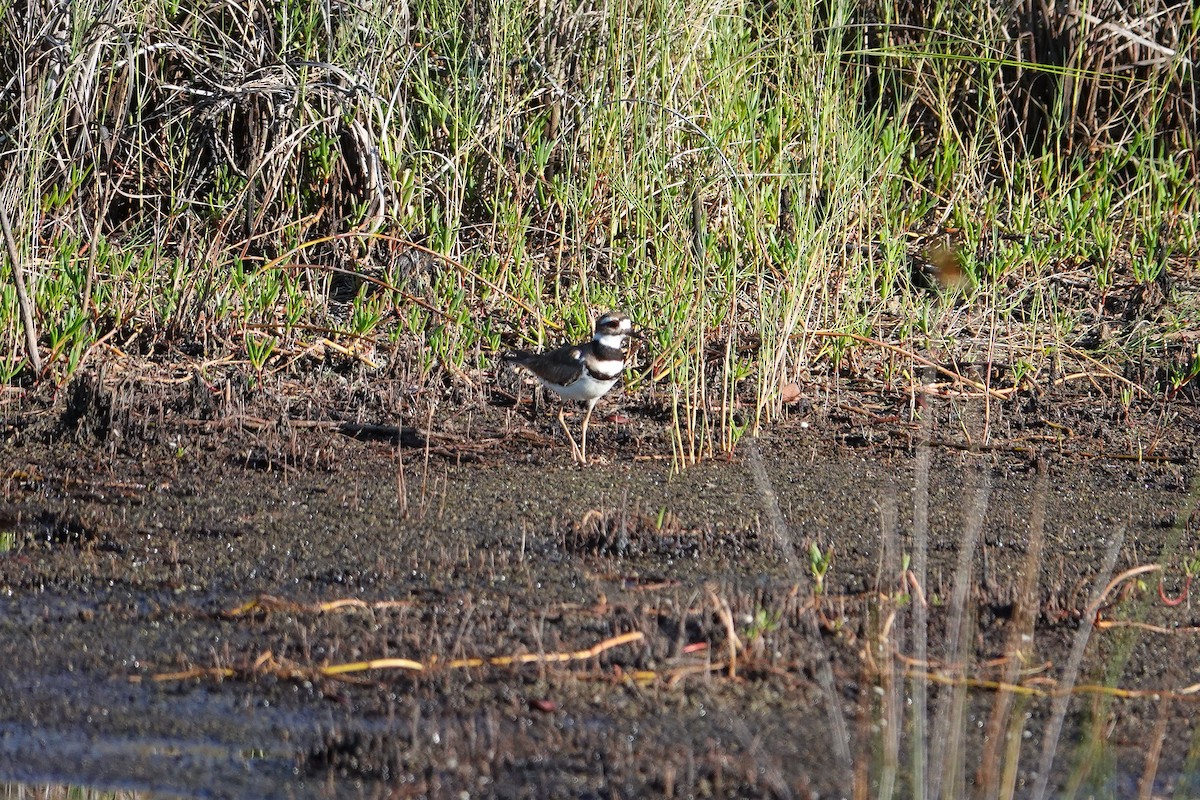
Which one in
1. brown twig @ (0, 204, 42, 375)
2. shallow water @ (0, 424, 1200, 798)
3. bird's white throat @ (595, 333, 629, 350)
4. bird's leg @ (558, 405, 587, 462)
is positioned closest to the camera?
shallow water @ (0, 424, 1200, 798)

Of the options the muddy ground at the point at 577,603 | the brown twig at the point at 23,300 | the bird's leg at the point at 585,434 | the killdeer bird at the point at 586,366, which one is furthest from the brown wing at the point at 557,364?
the brown twig at the point at 23,300

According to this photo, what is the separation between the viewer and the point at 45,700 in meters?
3.49

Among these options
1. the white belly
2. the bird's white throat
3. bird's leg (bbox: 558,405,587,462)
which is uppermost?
the bird's white throat

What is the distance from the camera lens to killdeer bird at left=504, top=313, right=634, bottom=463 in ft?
18.6

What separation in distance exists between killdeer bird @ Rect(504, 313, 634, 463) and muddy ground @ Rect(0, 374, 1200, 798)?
0.71 feet

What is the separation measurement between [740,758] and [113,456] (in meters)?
3.08

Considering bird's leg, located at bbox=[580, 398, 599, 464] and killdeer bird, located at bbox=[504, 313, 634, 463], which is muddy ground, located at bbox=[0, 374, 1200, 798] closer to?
bird's leg, located at bbox=[580, 398, 599, 464]

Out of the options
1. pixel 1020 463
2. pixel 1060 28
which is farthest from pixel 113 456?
pixel 1060 28

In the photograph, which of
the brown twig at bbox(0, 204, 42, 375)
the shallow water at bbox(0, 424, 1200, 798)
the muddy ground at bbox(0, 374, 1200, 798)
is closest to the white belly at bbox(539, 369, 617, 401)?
the muddy ground at bbox(0, 374, 1200, 798)

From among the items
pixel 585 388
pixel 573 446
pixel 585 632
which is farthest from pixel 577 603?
pixel 585 388

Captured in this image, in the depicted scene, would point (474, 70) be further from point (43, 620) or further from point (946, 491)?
point (43, 620)

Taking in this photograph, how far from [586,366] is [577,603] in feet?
5.45

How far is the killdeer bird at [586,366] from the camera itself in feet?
18.6

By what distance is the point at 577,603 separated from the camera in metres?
4.13
